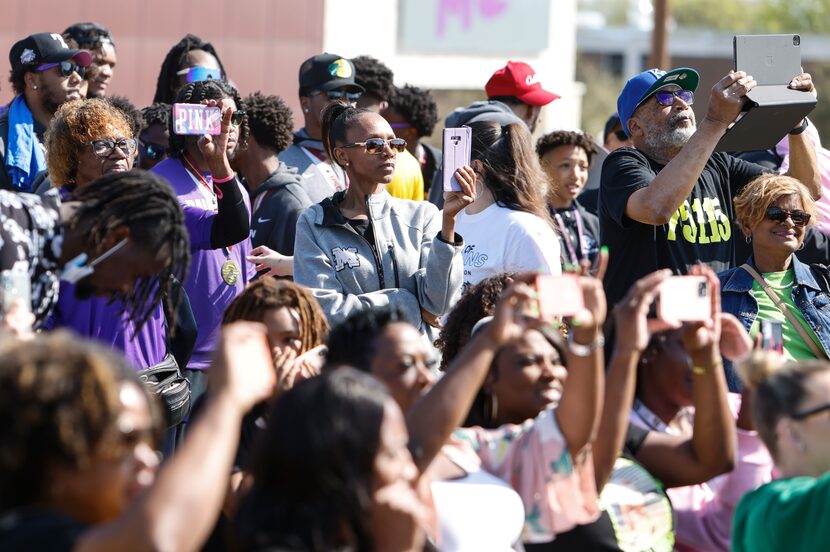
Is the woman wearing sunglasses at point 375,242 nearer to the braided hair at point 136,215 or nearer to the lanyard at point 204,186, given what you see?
the lanyard at point 204,186

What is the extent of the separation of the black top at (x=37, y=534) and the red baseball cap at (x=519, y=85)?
16.7ft

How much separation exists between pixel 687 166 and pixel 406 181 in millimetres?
2086

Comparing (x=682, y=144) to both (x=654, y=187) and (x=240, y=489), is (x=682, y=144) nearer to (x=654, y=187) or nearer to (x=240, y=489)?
(x=654, y=187)

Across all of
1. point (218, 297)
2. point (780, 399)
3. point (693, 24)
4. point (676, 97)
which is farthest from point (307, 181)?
point (693, 24)

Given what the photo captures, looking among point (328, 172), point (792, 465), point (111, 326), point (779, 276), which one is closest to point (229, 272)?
Result: point (111, 326)

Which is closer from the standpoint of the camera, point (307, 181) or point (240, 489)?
point (240, 489)

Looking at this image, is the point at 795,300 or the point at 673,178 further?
the point at 795,300

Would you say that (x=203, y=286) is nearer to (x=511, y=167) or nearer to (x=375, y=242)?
(x=375, y=242)

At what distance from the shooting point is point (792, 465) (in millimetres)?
3180

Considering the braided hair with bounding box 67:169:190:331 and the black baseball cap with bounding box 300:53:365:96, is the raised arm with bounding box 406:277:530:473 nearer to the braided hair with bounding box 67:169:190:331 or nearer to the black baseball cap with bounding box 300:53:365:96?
the braided hair with bounding box 67:169:190:331

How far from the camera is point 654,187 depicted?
4965 mm

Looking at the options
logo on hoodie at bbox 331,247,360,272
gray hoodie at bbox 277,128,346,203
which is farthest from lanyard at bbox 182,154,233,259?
gray hoodie at bbox 277,128,346,203

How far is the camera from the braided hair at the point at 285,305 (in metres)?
4.25

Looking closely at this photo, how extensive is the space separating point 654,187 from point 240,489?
2239mm
